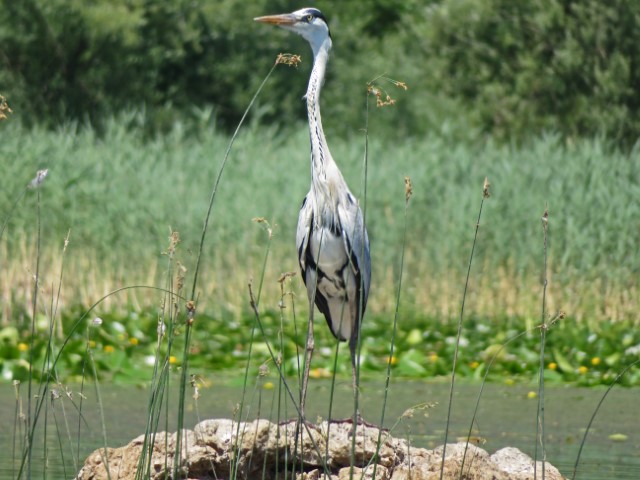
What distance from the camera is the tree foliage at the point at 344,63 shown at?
49.3 ft

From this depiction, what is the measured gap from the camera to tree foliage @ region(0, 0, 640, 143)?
15016 mm

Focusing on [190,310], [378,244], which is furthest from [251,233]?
[190,310]

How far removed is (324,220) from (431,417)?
6.56ft

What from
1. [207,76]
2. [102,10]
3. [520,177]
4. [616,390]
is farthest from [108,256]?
[207,76]

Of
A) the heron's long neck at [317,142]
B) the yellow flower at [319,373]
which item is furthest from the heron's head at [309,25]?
the yellow flower at [319,373]

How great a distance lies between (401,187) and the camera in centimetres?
1114

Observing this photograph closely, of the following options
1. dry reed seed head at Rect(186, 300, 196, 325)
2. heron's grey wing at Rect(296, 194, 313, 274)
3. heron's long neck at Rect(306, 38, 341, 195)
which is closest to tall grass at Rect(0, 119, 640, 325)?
heron's grey wing at Rect(296, 194, 313, 274)

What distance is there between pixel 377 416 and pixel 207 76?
48.0 ft

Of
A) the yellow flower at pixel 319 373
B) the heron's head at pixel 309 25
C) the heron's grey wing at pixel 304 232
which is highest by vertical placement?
the heron's head at pixel 309 25

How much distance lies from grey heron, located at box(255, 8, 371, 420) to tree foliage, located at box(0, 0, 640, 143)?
23.8 feet

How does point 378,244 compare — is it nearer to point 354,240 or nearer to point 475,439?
point 354,240

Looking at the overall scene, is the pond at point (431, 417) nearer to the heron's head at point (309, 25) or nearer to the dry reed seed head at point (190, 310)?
the heron's head at point (309, 25)

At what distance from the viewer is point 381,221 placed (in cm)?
1092

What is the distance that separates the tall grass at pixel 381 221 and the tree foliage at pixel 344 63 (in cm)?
223
